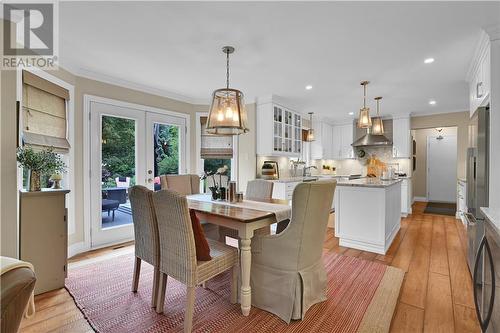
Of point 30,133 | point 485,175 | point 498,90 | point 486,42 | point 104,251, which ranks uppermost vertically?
point 486,42

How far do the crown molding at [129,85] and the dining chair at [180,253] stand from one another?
8.35 feet

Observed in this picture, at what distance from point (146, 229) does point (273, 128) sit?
314 centimetres

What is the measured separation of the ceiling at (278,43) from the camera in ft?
6.72

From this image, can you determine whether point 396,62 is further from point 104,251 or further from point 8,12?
point 104,251

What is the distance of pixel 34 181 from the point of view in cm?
232

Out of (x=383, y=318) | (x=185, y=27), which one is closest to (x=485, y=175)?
(x=383, y=318)

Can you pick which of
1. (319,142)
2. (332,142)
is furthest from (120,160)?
(332,142)

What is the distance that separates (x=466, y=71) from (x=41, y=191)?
521 cm

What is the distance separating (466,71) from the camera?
11.0ft

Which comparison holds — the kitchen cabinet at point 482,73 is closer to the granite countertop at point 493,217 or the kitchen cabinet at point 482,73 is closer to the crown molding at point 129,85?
the granite countertop at point 493,217

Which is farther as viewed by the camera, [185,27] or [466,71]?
[466,71]

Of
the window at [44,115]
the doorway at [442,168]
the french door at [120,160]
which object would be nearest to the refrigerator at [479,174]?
the french door at [120,160]

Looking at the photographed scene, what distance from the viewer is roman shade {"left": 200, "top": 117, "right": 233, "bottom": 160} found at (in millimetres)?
4855

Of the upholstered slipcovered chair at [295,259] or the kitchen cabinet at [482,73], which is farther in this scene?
the kitchen cabinet at [482,73]
